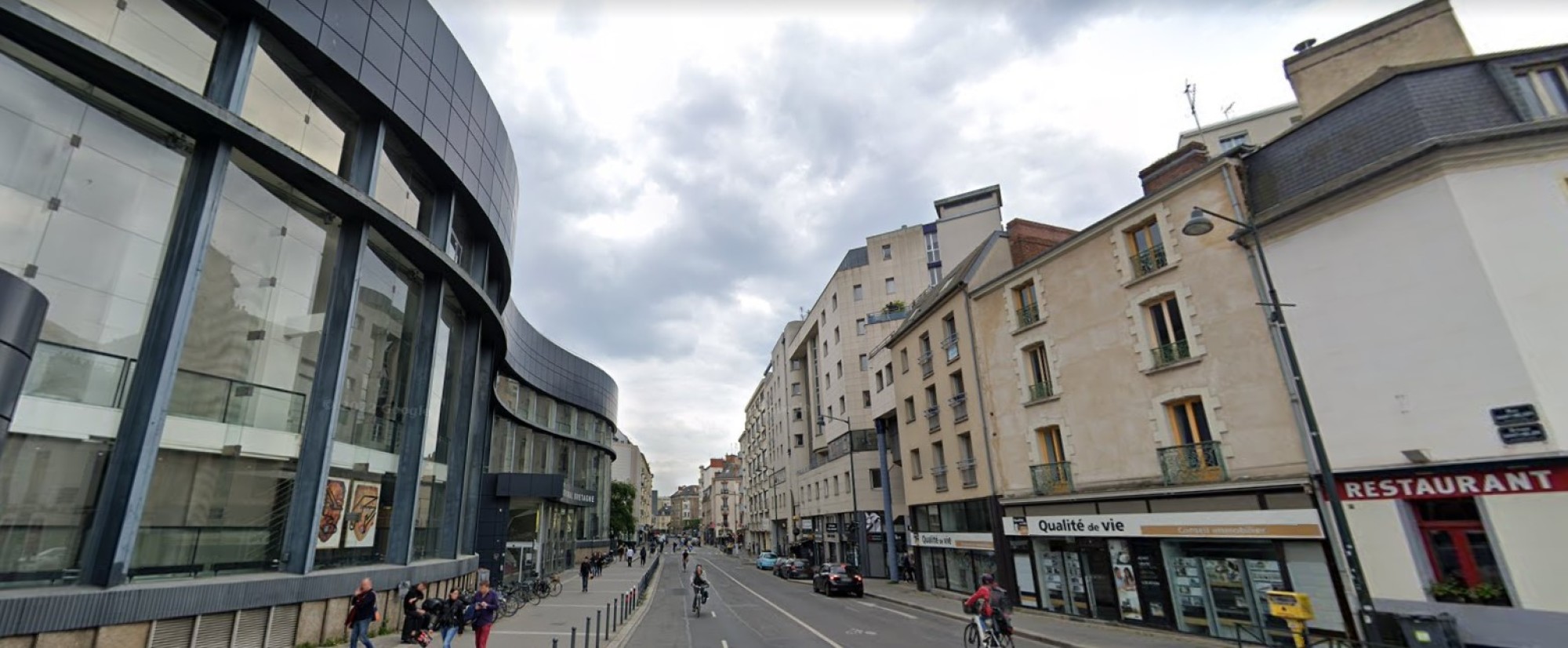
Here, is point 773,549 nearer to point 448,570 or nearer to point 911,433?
point 911,433

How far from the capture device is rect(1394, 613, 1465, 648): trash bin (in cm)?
1061

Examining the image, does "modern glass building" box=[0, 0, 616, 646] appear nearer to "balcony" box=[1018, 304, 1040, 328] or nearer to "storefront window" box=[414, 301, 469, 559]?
"storefront window" box=[414, 301, 469, 559]

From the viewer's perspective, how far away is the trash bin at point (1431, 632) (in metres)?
10.6

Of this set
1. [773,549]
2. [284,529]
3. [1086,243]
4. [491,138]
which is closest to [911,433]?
[1086,243]

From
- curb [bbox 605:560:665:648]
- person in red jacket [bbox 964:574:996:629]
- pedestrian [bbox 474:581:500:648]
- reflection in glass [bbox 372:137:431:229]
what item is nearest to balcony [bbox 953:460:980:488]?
person in red jacket [bbox 964:574:996:629]

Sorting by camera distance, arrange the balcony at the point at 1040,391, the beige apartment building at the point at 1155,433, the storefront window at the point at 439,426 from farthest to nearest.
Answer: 1. the balcony at the point at 1040,391
2. the storefront window at the point at 439,426
3. the beige apartment building at the point at 1155,433

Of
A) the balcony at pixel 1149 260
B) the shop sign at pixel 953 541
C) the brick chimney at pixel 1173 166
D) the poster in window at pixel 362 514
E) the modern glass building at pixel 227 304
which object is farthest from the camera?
the shop sign at pixel 953 541

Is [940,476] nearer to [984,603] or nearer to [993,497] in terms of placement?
[993,497]

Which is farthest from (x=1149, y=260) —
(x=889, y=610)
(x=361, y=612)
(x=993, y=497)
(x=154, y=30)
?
(x=154, y=30)

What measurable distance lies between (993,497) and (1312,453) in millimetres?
10628

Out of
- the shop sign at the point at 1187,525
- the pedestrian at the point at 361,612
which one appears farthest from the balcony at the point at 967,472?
the pedestrian at the point at 361,612

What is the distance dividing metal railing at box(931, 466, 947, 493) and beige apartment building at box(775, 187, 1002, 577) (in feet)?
27.6

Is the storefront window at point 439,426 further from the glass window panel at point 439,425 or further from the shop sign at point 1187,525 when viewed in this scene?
the shop sign at point 1187,525

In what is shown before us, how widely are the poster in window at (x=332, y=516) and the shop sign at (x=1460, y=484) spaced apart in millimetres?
20872
